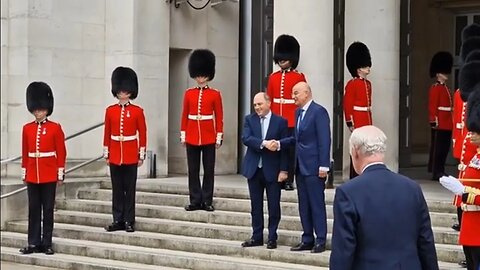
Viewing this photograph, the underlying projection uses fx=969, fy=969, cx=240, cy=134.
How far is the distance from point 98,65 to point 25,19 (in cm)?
128

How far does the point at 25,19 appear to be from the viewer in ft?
42.2

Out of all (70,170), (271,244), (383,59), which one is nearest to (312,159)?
(271,244)

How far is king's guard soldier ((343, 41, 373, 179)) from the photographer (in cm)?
1139

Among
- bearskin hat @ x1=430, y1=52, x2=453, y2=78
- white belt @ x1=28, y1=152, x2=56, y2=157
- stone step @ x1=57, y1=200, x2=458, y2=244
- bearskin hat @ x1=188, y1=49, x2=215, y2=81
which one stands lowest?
stone step @ x1=57, y1=200, x2=458, y2=244

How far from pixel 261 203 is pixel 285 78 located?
2109mm

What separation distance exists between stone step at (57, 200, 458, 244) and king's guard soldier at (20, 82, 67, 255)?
4.31 feet

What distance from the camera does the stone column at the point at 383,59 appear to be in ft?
38.9

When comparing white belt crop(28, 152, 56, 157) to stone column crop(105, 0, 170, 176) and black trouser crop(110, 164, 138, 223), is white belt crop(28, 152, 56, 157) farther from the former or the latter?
stone column crop(105, 0, 170, 176)

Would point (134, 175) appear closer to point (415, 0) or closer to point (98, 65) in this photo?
point (98, 65)

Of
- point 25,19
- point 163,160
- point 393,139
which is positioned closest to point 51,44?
point 25,19

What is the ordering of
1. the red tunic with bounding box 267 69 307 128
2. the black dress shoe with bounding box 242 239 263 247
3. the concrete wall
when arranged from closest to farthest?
the black dress shoe with bounding box 242 239 263 247
the red tunic with bounding box 267 69 307 128
the concrete wall

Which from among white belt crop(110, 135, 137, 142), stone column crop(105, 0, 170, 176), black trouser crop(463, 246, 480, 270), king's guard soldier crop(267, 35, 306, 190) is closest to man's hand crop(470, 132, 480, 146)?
black trouser crop(463, 246, 480, 270)

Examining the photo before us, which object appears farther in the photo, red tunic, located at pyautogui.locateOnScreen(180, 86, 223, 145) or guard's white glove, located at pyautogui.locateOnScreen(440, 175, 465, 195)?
red tunic, located at pyautogui.locateOnScreen(180, 86, 223, 145)

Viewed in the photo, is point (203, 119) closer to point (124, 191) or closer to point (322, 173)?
point (124, 191)
